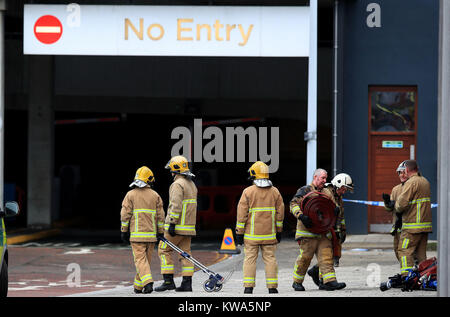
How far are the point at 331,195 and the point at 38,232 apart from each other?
1246cm

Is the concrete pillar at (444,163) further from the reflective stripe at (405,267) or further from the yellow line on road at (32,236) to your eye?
the yellow line on road at (32,236)

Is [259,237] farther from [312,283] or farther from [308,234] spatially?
[312,283]

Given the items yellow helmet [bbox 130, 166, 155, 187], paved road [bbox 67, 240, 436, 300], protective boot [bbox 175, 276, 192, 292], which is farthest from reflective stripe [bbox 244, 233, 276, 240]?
yellow helmet [bbox 130, 166, 155, 187]

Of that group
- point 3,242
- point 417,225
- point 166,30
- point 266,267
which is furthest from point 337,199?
point 166,30

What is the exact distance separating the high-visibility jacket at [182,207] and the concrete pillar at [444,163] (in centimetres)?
483

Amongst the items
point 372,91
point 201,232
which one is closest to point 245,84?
point 201,232

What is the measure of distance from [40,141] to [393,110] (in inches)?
401

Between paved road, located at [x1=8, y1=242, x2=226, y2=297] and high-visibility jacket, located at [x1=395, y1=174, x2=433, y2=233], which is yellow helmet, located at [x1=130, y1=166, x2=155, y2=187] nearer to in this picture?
paved road, located at [x1=8, y1=242, x2=226, y2=297]

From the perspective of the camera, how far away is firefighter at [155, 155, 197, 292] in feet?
37.5

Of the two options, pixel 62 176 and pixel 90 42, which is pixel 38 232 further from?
pixel 62 176

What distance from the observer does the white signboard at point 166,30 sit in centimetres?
1916

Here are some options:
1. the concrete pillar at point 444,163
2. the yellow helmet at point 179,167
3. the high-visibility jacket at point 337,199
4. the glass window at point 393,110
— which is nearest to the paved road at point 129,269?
the high-visibility jacket at point 337,199

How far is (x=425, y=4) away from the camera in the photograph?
19656 millimetres

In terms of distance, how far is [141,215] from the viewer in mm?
11344
